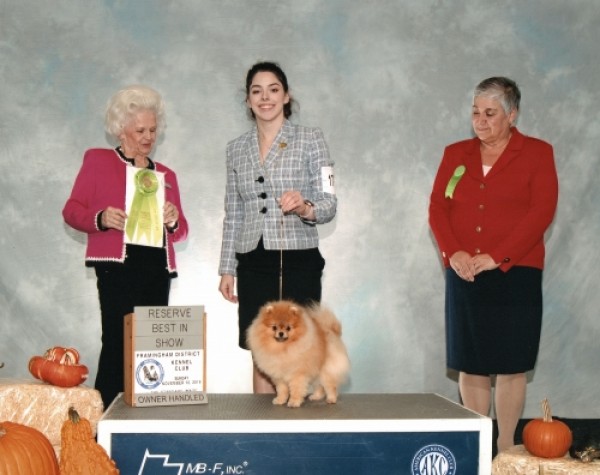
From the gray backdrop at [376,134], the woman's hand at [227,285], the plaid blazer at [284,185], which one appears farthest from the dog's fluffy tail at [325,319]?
the gray backdrop at [376,134]

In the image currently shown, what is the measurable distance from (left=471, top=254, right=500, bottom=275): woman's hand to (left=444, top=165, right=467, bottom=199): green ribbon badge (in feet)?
0.86

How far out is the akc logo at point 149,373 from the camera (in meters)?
2.16

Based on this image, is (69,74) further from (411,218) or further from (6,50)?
(411,218)

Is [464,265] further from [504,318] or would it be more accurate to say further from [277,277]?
[277,277]

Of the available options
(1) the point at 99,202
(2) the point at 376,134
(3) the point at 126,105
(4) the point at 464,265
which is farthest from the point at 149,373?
(2) the point at 376,134

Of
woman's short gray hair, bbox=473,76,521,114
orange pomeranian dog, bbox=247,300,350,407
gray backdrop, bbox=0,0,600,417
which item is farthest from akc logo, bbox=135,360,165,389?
gray backdrop, bbox=0,0,600,417

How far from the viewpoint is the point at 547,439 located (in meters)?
2.26

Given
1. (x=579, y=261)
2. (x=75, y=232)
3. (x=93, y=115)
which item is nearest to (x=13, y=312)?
(x=75, y=232)

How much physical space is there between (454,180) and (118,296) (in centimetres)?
120

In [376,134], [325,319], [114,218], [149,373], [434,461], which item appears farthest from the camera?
[376,134]

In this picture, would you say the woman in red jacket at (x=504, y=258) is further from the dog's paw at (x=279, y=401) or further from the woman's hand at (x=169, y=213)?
the woman's hand at (x=169, y=213)

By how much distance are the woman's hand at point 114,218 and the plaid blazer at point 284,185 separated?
0.38m

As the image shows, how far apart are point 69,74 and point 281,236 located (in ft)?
5.94

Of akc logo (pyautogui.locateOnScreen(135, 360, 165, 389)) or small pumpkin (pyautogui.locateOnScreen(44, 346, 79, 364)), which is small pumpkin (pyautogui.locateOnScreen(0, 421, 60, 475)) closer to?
akc logo (pyautogui.locateOnScreen(135, 360, 165, 389))
